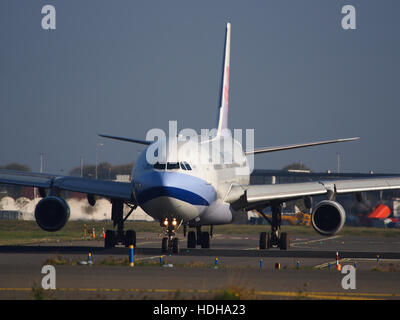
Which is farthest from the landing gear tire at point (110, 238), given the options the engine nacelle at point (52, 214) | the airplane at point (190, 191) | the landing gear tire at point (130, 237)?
the engine nacelle at point (52, 214)

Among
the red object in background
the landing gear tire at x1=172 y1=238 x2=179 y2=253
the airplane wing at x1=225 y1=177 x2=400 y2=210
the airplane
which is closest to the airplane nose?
the airplane

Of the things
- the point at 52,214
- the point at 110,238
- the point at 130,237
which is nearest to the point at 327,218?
the point at 130,237

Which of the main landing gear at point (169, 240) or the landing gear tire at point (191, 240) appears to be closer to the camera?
the main landing gear at point (169, 240)

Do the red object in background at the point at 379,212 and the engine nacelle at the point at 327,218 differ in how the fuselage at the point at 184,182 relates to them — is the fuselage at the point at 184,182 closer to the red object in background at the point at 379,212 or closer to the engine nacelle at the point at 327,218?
the engine nacelle at the point at 327,218

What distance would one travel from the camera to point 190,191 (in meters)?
32.9

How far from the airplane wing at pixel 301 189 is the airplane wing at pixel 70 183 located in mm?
4954

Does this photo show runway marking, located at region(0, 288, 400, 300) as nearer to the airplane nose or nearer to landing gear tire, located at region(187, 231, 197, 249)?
the airplane nose

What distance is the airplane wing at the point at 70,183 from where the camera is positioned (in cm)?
3719

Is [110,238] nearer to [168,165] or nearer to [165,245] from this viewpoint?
[165,245]

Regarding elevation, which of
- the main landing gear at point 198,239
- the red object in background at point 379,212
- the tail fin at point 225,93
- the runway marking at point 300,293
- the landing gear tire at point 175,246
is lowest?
the runway marking at point 300,293

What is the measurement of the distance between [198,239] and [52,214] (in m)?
7.83

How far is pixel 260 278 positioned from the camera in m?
21.9
